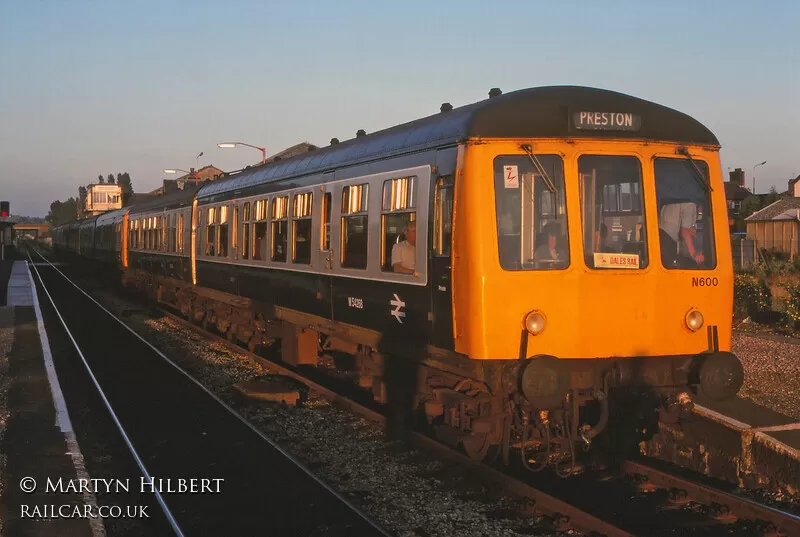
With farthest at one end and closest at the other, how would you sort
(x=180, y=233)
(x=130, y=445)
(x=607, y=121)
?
(x=180, y=233)
(x=130, y=445)
(x=607, y=121)

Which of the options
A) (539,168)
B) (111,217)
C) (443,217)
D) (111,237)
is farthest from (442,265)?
(111,217)

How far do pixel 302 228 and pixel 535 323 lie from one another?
500cm

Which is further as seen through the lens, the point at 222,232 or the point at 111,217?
the point at 111,217

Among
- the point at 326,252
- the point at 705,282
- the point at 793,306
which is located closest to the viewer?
the point at 705,282

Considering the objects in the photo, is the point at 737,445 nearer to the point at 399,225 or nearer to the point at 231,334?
the point at 399,225

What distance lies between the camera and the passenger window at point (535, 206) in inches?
283

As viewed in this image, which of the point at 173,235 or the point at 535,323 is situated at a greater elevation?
the point at 173,235

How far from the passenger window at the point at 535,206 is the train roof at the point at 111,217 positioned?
24566 millimetres

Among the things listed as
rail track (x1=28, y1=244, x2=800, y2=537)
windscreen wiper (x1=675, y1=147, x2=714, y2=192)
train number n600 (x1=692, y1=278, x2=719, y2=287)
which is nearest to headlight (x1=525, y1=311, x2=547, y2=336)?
rail track (x1=28, y1=244, x2=800, y2=537)

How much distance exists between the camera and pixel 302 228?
1134 centimetres

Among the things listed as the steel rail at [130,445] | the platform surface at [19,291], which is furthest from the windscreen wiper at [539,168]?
the platform surface at [19,291]

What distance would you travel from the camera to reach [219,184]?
55.1 feet

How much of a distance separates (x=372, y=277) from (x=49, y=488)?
3.67 m

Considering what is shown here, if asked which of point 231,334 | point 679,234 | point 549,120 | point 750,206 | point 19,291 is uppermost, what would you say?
point 750,206
